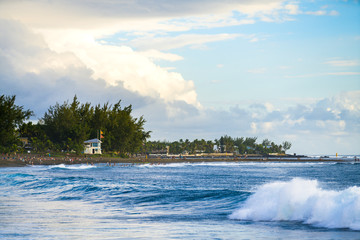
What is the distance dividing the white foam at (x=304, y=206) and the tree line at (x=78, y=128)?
92115 mm

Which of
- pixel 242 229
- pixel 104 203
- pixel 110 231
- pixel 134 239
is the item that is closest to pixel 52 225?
pixel 110 231

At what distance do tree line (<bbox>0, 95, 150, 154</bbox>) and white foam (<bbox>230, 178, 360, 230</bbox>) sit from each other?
92115mm

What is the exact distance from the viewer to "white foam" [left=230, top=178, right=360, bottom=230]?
13.3 meters

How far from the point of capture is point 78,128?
11250cm

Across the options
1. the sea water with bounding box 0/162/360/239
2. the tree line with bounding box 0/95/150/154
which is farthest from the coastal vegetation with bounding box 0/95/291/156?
the sea water with bounding box 0/162/360/239

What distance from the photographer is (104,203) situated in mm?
21188

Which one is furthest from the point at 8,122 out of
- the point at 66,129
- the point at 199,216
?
the point at 199,216

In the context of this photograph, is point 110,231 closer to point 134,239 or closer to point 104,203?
point 134,239

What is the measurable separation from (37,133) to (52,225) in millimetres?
109502

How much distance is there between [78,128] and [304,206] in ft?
333

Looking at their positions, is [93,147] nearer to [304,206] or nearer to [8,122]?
[8,122]

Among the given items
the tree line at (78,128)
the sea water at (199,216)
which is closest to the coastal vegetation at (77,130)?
the tree line at (78,128)

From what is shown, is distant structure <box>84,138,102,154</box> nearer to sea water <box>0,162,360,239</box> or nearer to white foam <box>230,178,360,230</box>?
sea water <box>0,162,360,239</box>

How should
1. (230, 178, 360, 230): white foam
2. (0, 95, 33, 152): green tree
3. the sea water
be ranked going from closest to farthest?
the sea water < (230, 178, 360, 230): white foam < (0, 95, 33, 152): green tree
